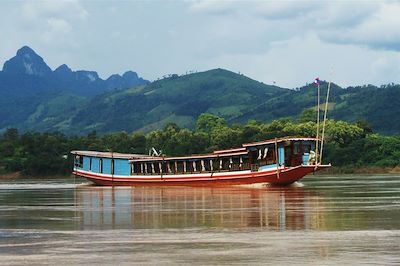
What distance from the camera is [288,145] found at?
2753 inches

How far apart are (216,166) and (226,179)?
4775 mm

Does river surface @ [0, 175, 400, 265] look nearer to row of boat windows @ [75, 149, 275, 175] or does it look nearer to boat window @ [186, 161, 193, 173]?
row of boat windows @ [75, 149, 275, 175]

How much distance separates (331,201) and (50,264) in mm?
25208

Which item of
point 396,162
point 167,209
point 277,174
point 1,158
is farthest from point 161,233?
point 1,158

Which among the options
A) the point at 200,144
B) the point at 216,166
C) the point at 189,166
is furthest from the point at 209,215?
the point at 200,144

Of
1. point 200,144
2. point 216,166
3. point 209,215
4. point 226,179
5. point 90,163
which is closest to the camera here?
point 209,215

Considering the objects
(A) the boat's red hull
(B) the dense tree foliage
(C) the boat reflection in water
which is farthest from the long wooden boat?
(B) the dense tree foliage

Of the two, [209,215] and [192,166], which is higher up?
[192,166]

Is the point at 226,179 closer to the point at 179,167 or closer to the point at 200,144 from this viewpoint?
the point at 179,167

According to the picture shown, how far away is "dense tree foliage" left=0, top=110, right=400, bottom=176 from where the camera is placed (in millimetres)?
128375

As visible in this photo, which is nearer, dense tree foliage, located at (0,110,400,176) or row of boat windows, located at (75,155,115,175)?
row of boat windows, located at (75,155,115,175)

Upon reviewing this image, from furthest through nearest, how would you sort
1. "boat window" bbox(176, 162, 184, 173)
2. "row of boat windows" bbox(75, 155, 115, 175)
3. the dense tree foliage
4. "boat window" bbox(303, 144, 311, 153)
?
the dense tree foliage, "row of boat windows" bbox(75, 155, 115, 175), "boat window" bbox(176, 162, 184, 173), "boat window" bbox(303, 144, 311, 153)

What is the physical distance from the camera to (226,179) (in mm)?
73625

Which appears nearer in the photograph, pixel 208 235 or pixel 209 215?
pixel 208 235
